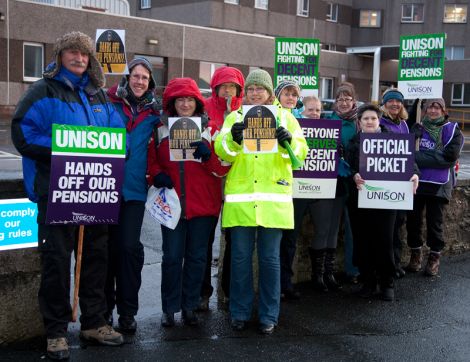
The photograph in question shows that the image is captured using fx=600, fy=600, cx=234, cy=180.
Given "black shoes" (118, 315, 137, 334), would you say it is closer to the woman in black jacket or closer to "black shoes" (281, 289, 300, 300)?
"black shoes" (281, 289, 300, 300)

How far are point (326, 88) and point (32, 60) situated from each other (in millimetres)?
19538

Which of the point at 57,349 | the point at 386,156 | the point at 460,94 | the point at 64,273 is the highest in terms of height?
the point at 460,94

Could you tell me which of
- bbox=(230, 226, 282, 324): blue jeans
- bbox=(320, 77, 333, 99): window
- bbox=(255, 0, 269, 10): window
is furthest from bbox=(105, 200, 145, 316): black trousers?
bbox=(255, 0, 269, 10): window

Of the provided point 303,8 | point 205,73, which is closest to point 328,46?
Result: point 303,8

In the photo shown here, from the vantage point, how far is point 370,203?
5.80 m

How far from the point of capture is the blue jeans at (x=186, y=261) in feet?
16.2

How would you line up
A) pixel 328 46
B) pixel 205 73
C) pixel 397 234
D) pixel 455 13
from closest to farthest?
1. pixel 397 234
2. pixel 205 73
3. pixel 328 46
4. pixel 455 13

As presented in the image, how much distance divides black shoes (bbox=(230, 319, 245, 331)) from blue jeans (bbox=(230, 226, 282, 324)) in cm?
3

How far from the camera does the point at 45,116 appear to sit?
4.12m

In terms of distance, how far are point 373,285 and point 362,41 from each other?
46.0 metres

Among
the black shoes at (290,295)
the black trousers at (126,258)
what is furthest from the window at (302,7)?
the black trousers at (126,258)

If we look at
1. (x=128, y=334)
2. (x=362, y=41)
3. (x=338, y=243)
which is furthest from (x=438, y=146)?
(x=362, y=41)

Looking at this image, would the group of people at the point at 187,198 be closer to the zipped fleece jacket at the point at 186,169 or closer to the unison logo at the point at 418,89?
the zipped fleece jacket at the point at 186,169

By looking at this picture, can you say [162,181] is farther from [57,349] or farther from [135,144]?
[57,349]
